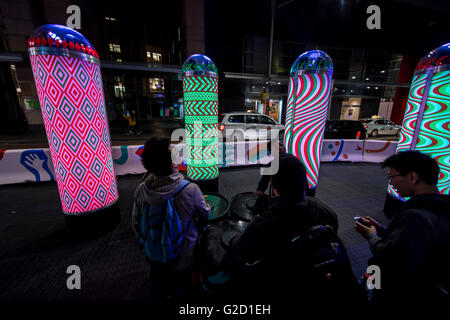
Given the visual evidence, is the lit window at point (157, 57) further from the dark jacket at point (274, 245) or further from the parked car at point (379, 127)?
the dark jacket at point (274, 245)

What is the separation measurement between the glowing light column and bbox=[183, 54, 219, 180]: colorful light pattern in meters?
1.72

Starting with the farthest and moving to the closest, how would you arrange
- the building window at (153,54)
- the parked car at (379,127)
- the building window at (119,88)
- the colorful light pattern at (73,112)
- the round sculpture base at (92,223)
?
the building window at (153,54) < the building window at (119,88) < the parked car at (379,127) < the round sculpture base at (92,223) < the colorful light pattern at (73,112)

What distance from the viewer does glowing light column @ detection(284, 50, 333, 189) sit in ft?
11.5

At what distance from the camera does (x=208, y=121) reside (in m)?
4.21

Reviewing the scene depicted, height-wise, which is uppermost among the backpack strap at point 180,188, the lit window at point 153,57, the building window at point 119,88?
the lit window at point 153,57

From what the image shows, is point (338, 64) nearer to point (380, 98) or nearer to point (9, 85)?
point (380, 98)

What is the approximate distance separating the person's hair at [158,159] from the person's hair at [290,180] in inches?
33.5

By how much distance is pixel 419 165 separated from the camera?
4.46 ft

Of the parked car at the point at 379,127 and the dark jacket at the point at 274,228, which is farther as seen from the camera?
the parked car at the point at 379,127

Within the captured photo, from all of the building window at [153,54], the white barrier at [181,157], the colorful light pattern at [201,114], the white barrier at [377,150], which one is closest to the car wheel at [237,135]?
the white barrier at [181,157]

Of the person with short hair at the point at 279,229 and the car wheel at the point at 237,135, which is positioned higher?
the person with short hair at the point at 279,229

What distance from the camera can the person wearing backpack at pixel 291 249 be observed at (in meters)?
1.22

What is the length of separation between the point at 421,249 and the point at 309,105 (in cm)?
299

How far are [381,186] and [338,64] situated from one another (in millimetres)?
17189
